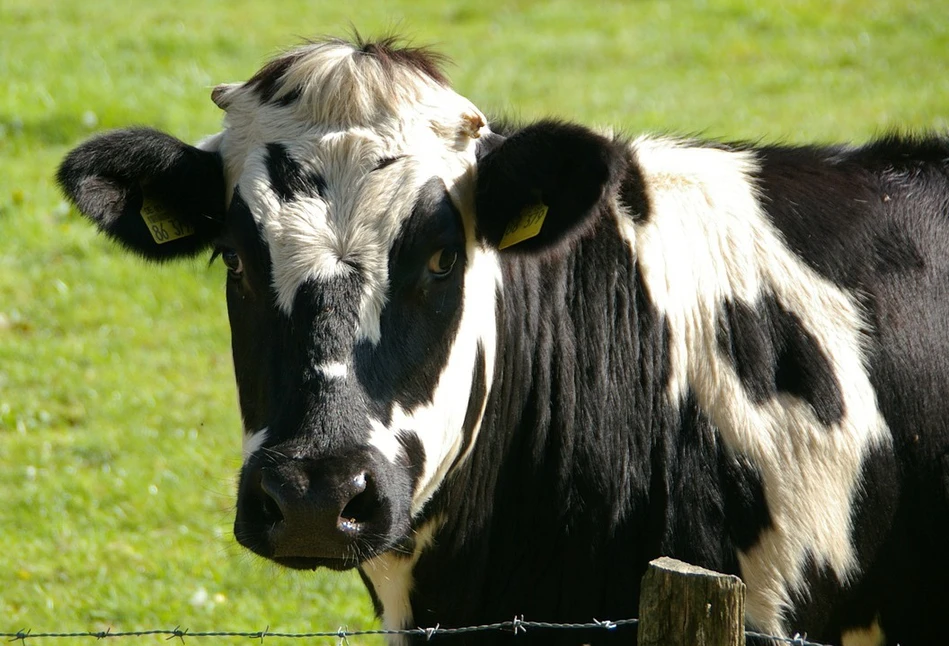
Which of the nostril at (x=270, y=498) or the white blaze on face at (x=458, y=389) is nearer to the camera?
the nostril at (x=270, y=498)

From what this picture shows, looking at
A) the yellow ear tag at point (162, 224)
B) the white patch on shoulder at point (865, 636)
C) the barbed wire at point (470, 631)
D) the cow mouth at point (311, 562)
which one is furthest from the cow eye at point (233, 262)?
the white patch on shoulder at point (865, 636)

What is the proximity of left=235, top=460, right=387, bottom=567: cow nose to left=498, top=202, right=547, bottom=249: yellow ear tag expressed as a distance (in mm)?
1015

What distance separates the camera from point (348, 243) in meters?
3.70

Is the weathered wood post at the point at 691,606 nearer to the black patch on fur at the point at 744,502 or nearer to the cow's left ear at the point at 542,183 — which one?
the black patch on fur at the point at 744,502

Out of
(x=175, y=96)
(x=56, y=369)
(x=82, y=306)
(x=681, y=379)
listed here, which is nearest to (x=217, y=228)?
(x=681, y=379)

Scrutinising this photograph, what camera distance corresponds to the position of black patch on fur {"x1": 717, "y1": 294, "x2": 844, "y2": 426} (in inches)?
162

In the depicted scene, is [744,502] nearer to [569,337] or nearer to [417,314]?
[569,337]

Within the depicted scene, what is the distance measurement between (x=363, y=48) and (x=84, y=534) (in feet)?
12.3

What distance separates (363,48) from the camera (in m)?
4.25

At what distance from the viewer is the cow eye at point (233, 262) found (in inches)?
154

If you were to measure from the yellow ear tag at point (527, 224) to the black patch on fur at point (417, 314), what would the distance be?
176mm

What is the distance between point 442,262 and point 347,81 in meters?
0.68

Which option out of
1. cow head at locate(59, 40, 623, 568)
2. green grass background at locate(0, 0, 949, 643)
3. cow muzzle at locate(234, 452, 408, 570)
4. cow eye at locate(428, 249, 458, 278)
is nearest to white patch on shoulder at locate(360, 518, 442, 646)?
cow head at locate(59, 40, 623, 568)

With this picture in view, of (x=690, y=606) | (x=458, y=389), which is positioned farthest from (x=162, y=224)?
(x=690, y=606)
